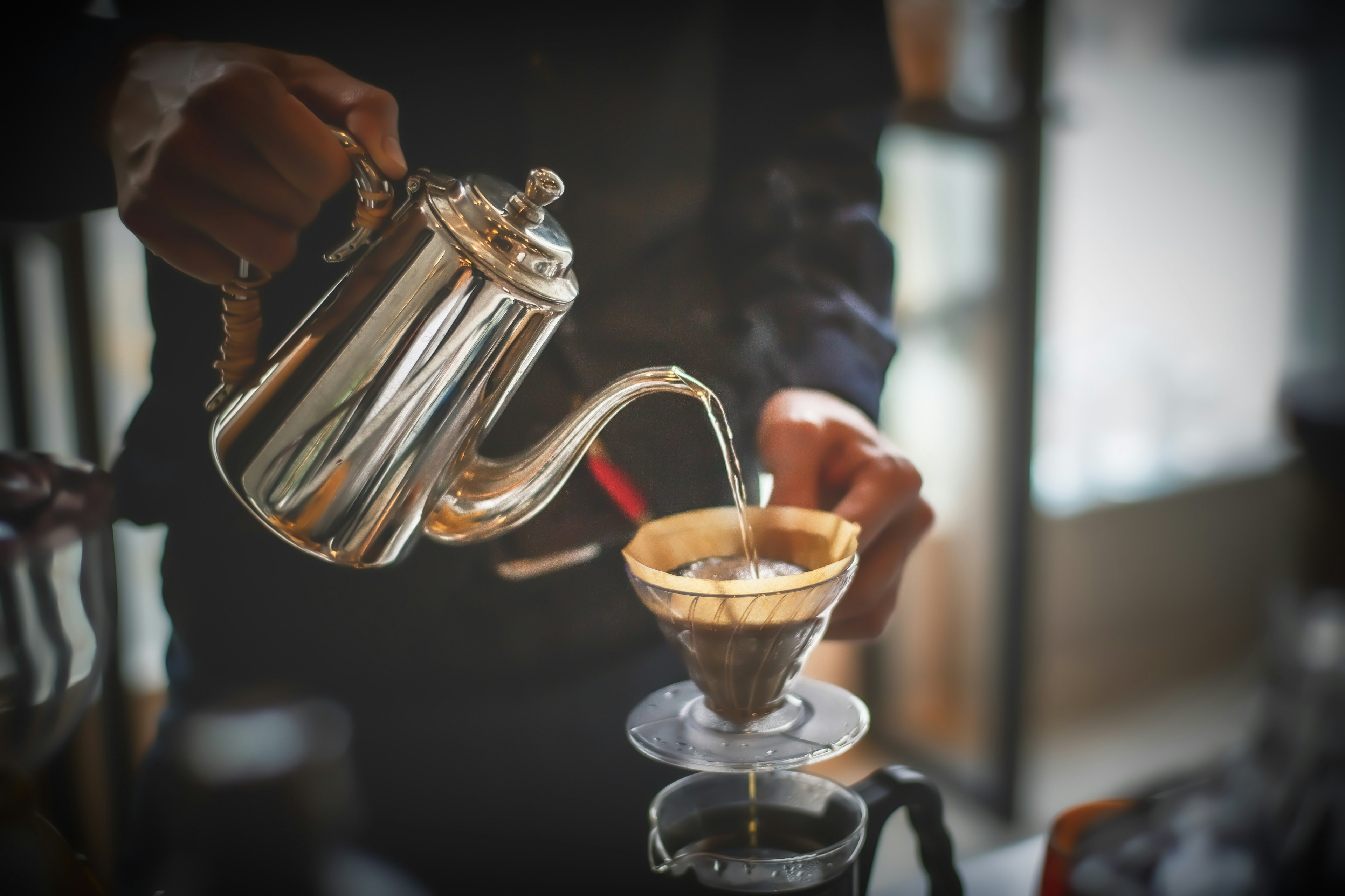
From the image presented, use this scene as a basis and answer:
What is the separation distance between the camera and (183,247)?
0.35 metres

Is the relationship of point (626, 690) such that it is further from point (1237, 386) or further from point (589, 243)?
point (1237, 386)

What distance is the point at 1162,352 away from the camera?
61cm

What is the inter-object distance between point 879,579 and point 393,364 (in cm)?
31

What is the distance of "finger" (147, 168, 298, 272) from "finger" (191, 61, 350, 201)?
0.9 inches

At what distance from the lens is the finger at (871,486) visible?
47 cm

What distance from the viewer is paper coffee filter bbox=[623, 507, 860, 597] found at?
1.29ft

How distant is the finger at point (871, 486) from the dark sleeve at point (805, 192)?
0.14 feet

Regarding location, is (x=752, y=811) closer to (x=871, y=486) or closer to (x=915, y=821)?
(x=915, y=821)

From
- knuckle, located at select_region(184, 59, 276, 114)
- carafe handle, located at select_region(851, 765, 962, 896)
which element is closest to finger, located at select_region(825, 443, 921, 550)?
carafe handle, located at select_region(851, 765, 962, 896)

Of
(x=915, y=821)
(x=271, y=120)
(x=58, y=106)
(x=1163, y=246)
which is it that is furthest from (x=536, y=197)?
(x=1163, y=246)

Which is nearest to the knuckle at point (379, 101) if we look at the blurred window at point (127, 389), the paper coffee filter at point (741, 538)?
the blurred window at point (127, 389)

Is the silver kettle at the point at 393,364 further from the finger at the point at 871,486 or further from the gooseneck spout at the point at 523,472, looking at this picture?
the finger at the point at 871,486

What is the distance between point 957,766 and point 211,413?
586 mm

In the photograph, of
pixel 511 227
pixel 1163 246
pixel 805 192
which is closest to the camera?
pixel 511 227
